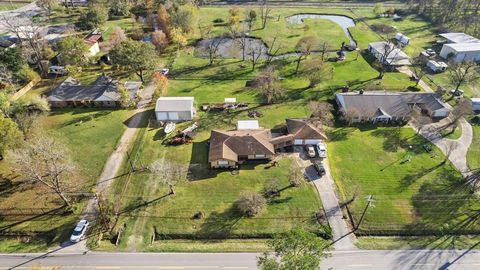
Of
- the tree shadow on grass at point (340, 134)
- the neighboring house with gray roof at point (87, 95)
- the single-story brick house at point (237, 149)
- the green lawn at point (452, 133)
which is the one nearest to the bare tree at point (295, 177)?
the single-story brick house at point (237, 149)

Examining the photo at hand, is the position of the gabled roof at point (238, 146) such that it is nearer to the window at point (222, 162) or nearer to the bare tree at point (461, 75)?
the window at point (222, 162)

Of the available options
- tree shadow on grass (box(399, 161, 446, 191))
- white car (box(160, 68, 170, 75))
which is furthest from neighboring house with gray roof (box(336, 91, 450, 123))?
white car (box(160, 68, 170, 75))

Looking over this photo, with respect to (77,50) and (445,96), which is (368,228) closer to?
(445,96)

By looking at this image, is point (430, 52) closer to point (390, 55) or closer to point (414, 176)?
point (390, 55)

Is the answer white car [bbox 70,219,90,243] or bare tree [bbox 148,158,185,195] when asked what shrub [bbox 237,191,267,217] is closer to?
bare tree [bbox 148,158,185,195]

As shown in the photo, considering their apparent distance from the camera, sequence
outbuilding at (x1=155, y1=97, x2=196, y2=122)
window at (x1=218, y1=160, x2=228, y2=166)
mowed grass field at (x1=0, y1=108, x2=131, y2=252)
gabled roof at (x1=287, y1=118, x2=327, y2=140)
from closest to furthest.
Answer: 1. mowed grass field at (x1=0, y1=108, x2=131, y2=252)
2. window at (x1=218, y1=160, x2=228, y2=166)
3. gabled roof at (x1=287, y1=118, x2=327, y2=140)
4. outbuilding at (x1=155, y1=97, x2=196, y2=122)

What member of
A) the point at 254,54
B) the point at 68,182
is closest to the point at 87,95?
the point at 68,182
